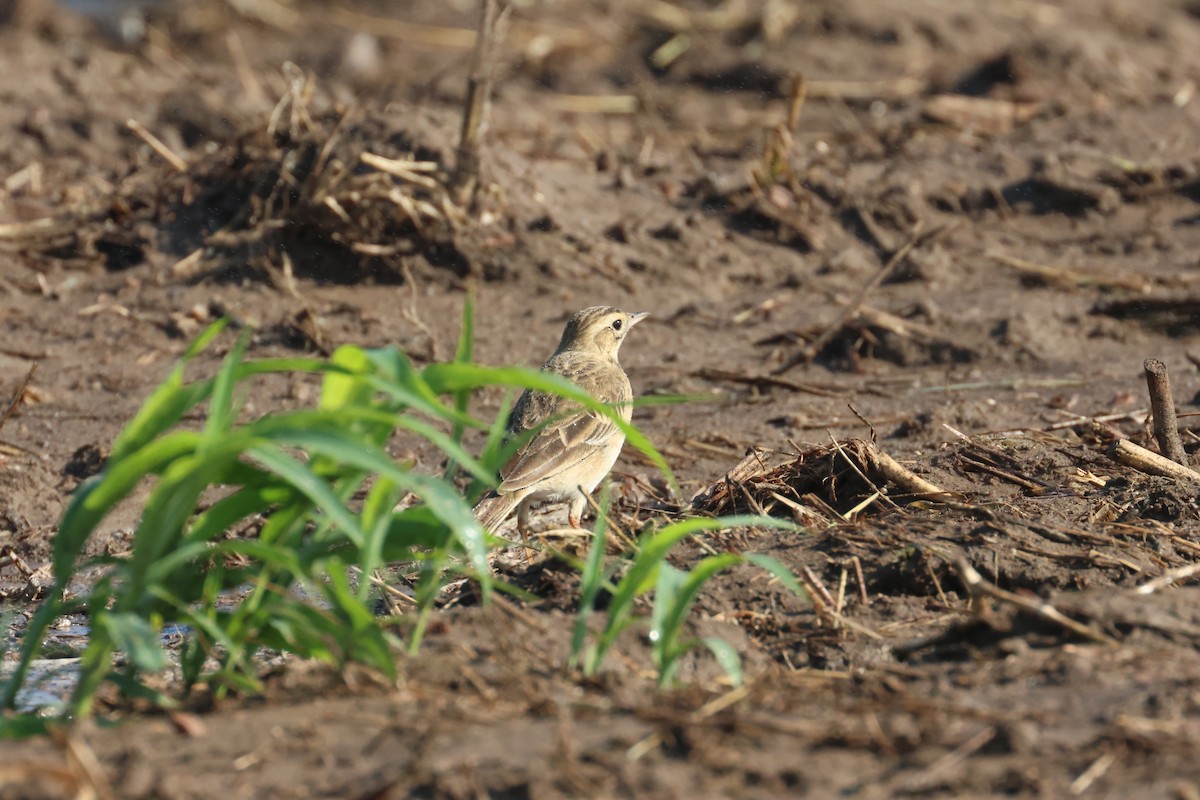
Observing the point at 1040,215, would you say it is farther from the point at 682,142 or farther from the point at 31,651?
the point at 31,651

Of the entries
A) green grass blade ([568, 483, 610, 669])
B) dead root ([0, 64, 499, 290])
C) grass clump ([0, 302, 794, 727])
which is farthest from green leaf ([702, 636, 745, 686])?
dead root ([0, 64, 499, 290])

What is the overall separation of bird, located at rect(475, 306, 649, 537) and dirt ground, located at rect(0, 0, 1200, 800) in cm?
28

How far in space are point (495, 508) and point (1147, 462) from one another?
2764 mm

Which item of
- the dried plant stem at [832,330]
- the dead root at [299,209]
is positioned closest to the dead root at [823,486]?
the dried plant stem at [832,330]

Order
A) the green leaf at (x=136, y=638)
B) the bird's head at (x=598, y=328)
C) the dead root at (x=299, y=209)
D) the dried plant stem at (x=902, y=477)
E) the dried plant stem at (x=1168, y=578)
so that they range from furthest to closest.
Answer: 1. the dead root at (x=299, y=209)
2. the bird's head at (x=598, y=328)
3. the dried plant stem at (x=902, y=477)
4. the dried plant stem at (x=1168, y=578)
5. the green leaf at (x=136, y=638)

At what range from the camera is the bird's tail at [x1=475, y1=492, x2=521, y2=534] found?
7.04m

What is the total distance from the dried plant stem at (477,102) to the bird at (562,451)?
259 cm

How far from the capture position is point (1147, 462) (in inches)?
256

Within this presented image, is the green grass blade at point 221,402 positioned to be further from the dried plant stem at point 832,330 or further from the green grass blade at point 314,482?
the dried plant stem at point 832,330

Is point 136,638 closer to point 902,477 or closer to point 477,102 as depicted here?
point 902,477

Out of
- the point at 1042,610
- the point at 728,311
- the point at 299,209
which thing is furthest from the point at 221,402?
the point at 728,311

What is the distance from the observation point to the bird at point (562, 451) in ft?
23.2

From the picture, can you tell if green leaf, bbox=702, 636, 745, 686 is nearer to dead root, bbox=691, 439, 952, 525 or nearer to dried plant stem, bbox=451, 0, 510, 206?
dead root, bbox=691, 439, 952, 525

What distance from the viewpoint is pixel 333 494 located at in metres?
4.01
